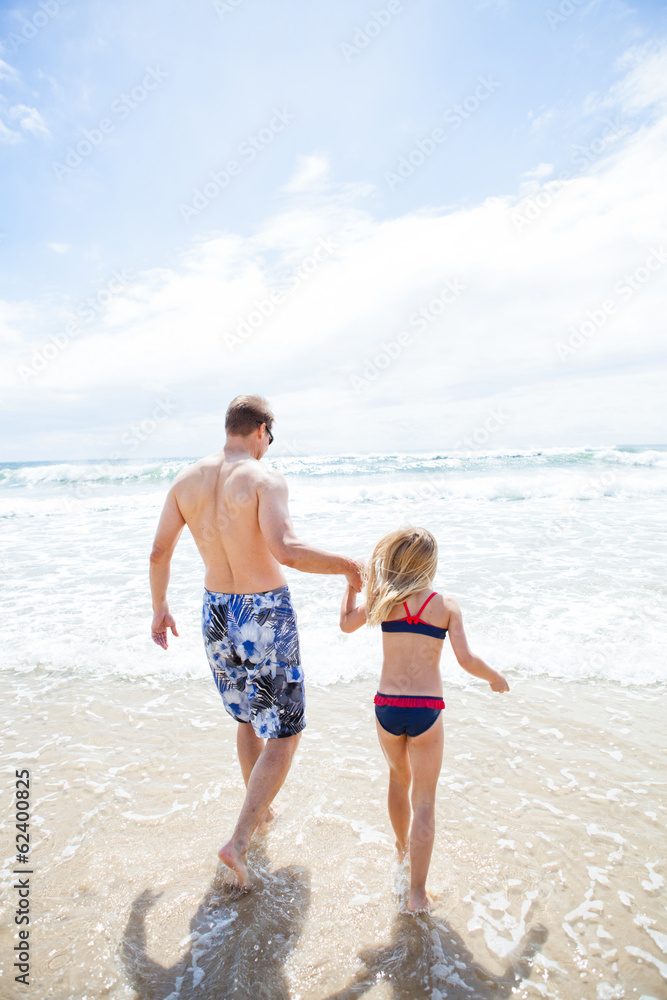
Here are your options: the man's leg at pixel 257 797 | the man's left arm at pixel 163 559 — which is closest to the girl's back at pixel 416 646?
the man's leg at pixel 257 797

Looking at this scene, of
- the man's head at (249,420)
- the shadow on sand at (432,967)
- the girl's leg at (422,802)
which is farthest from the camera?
the man's head at (249,420)

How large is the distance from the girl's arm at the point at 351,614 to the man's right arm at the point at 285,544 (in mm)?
111

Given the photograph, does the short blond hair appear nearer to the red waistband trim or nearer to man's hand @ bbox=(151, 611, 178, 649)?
man's hand @ bbox=(151, 611, 178, 649)

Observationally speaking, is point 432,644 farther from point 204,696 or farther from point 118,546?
point 118,546

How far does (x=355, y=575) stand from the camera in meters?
2.46

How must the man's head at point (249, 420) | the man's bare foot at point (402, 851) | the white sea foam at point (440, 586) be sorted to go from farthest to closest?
1. the white sea foam at point (440, 586)
2. the man's head at point (249, 420)
3. the man's bare foot at point (402, 851)

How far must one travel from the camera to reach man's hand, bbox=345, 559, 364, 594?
96.5 inches

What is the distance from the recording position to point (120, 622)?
650cm

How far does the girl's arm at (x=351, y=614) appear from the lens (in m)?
2.59

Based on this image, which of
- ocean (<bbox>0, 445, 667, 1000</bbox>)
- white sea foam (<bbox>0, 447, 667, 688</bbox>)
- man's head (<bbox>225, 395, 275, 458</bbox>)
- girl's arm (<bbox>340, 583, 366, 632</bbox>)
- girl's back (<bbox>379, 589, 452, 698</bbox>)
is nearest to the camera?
ocean (<bbox>0, 445, 667, 1000</bbox>)

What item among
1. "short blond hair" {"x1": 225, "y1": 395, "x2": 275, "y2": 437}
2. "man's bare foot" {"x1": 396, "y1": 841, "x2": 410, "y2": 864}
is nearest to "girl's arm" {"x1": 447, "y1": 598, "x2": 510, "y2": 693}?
"man's bare foot" {"x1": 396, "y1": 841, "x2": 410, "y2": 864}

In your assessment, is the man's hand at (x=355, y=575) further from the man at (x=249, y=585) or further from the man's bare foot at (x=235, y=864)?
the man's bare foot at (x=235, y=864)

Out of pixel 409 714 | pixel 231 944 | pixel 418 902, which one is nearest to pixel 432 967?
pixel 418 902

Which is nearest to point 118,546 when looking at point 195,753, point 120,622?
point 120,622
